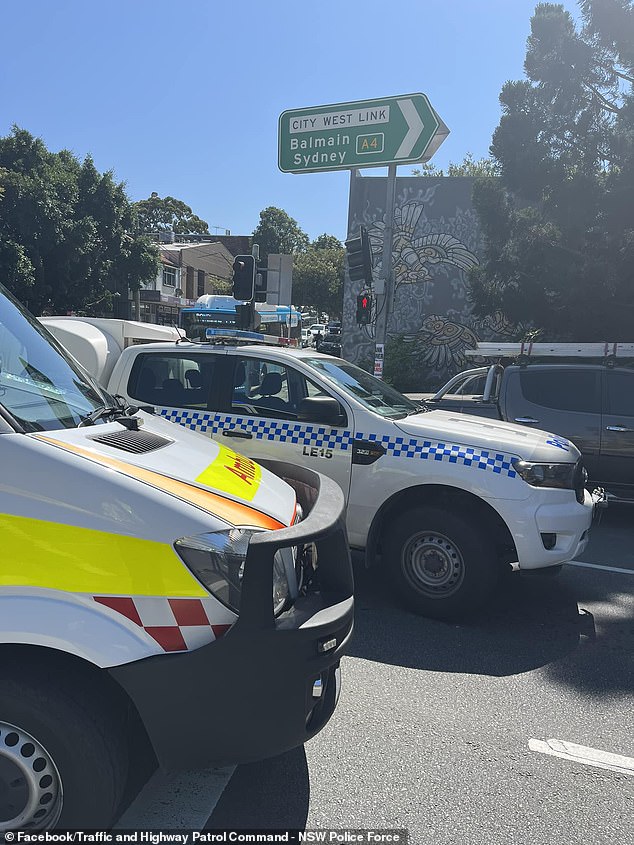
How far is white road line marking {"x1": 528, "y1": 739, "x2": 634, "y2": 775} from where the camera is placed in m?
2.97

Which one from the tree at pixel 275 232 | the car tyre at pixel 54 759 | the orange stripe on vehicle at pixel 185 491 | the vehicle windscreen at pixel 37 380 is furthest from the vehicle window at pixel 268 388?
the tree at pixel 275 232

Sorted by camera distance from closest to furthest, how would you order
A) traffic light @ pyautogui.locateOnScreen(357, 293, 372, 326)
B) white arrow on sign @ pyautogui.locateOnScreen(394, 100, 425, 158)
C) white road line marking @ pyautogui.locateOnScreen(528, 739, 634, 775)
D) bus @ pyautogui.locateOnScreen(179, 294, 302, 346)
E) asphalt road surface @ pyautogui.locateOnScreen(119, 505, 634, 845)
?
asphalt road surface @ pyautogui.locateOnScreen(119, 505, 634, 845), white road line marking @ pyautogui.locateOnScreen(528, 739, 634, 775), white arrow on sign @ pyautogui.locateOnScreen(394, 100, 425, 158), traffic light @ pyautogui.locateOnScreen(357, 293, 372, 326), bus @ pyautogui.locateOnScreen(179, 294, 302, 346)

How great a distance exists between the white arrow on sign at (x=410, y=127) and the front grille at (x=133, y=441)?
10.4 meters

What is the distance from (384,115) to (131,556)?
1147 centimetres

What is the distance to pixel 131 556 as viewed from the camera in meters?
2.07

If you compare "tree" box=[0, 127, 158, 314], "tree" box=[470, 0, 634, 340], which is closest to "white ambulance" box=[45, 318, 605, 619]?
"tree" box=[470, 0, 634, 340]

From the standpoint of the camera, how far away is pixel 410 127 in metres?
11.6

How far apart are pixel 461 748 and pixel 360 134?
11.2 m

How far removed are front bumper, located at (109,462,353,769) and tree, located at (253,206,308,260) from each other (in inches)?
2476

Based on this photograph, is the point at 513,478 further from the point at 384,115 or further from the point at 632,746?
the point at 384,115

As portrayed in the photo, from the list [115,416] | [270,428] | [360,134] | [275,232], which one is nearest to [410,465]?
[270,428]

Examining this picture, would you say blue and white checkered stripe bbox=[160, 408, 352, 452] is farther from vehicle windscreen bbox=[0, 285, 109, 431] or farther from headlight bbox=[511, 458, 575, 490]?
vehicle windscreen bbox=[0, 285, 109, 431]

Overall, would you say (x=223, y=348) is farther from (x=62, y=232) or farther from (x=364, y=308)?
(x=62, y=232)

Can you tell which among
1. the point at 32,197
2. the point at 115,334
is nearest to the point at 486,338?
the point at 32,197
